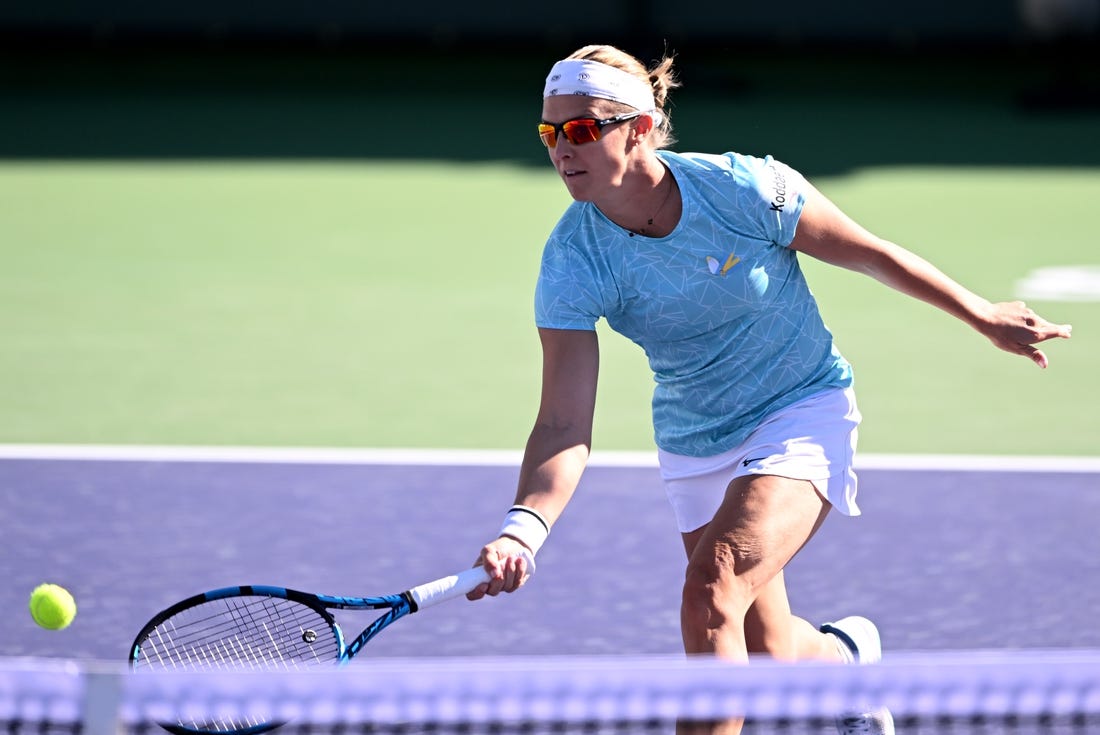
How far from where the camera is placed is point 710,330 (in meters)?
3.78

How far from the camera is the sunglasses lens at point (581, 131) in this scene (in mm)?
3516

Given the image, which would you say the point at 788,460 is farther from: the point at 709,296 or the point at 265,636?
the point at 265,636

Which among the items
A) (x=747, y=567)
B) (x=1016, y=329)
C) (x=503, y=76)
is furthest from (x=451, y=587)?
(x=503, y=76)

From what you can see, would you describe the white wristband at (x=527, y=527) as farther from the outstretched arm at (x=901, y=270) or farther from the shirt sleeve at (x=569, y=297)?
the outstretched arm at (x=901, y=270)

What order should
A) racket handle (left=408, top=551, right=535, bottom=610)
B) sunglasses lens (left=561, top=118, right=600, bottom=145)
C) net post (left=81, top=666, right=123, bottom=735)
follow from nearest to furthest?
net post (left=81, top=666, right=123, bottom=735), racket handle (left=408, top=551, right=535, bottom=610), sunglasses lens (left=561, top=118, right=600, bottom=145)

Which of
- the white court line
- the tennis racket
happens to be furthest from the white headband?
the white court line

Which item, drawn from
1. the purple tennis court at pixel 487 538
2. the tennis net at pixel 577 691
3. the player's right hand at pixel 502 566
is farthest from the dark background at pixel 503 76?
the tennis net at pixel 577 691

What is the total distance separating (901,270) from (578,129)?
85cm

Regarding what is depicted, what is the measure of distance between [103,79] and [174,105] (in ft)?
4.12

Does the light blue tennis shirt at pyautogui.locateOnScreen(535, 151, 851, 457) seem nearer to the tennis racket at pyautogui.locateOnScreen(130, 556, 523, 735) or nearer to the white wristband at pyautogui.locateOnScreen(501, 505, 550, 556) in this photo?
the white wristband at pyautogui.locateOnScreen(501, 505, 550, 556)

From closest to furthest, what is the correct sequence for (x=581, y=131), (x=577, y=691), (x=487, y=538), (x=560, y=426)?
(x=577, y=691), (x=581, y=131), (x=560, y=426), (x=487, y=538)

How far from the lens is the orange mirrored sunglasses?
3518mm

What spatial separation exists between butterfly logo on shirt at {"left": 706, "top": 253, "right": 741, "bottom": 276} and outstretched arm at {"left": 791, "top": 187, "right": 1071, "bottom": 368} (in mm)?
184

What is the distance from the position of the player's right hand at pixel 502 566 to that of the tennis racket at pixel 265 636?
0.07ft
